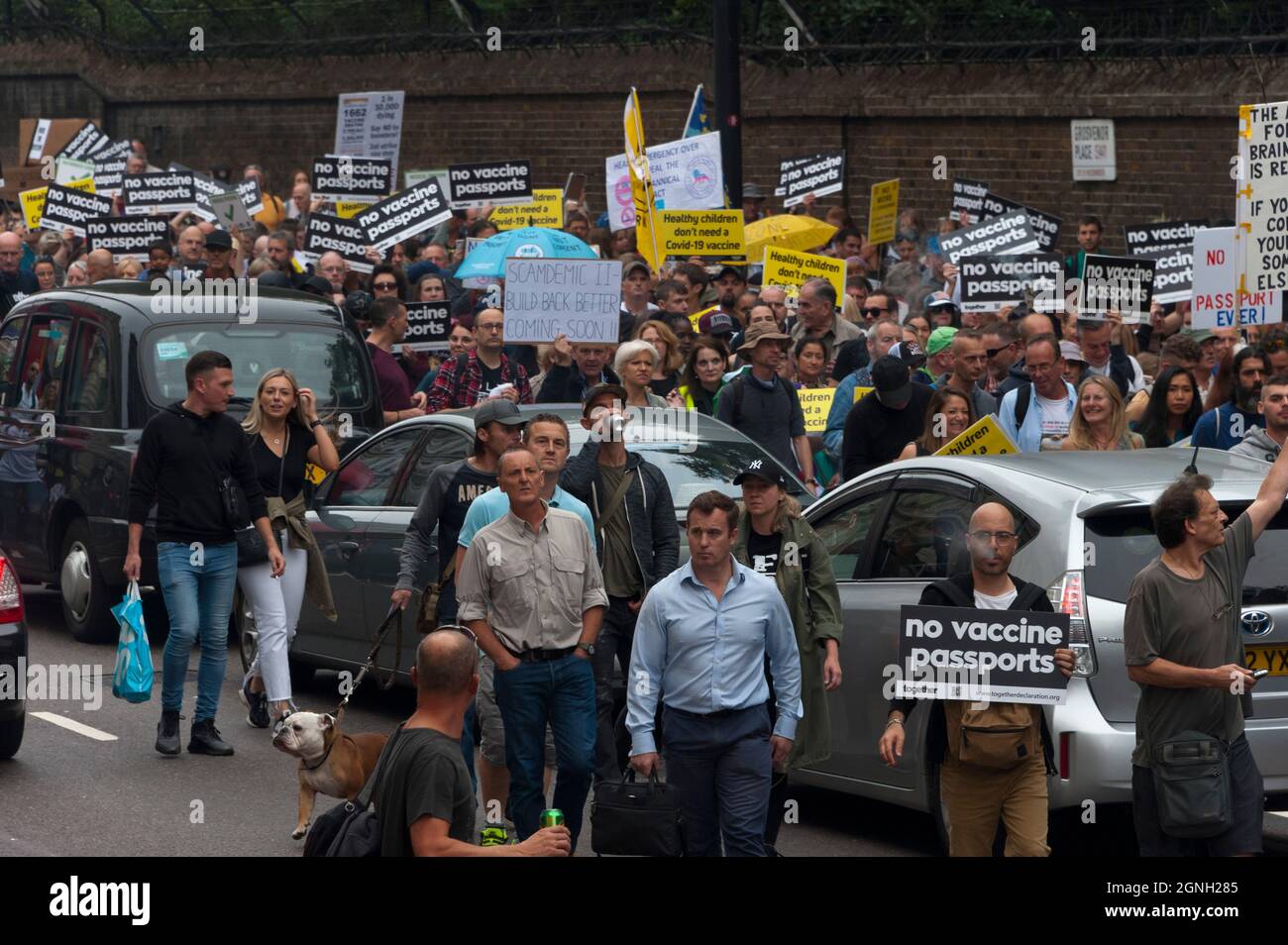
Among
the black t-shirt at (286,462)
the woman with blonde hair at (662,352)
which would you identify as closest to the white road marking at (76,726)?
the black t-shirt at (286,462)

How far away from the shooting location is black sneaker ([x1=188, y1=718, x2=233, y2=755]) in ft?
33.9

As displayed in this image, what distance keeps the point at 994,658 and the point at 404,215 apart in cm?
1451

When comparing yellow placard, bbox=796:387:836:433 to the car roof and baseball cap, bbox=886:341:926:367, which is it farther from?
the car roof

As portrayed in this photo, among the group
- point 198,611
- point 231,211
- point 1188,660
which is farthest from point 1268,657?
point 231,211

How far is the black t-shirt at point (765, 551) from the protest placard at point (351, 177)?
50.5ft

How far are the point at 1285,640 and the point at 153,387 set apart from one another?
7.42 m

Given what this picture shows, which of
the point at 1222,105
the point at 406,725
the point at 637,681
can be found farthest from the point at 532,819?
the point at 1222,105

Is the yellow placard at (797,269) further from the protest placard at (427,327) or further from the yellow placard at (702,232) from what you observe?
the protest placard at (427,327)

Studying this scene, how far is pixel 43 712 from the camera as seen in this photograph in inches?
449

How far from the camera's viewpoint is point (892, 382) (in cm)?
1152

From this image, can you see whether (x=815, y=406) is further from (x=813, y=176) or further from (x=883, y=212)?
(x=813, y=176)

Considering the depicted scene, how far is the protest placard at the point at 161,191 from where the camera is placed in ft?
77.4

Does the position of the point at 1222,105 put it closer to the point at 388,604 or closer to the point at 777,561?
the point at 388,604

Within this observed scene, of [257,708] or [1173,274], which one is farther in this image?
[1173,274]
